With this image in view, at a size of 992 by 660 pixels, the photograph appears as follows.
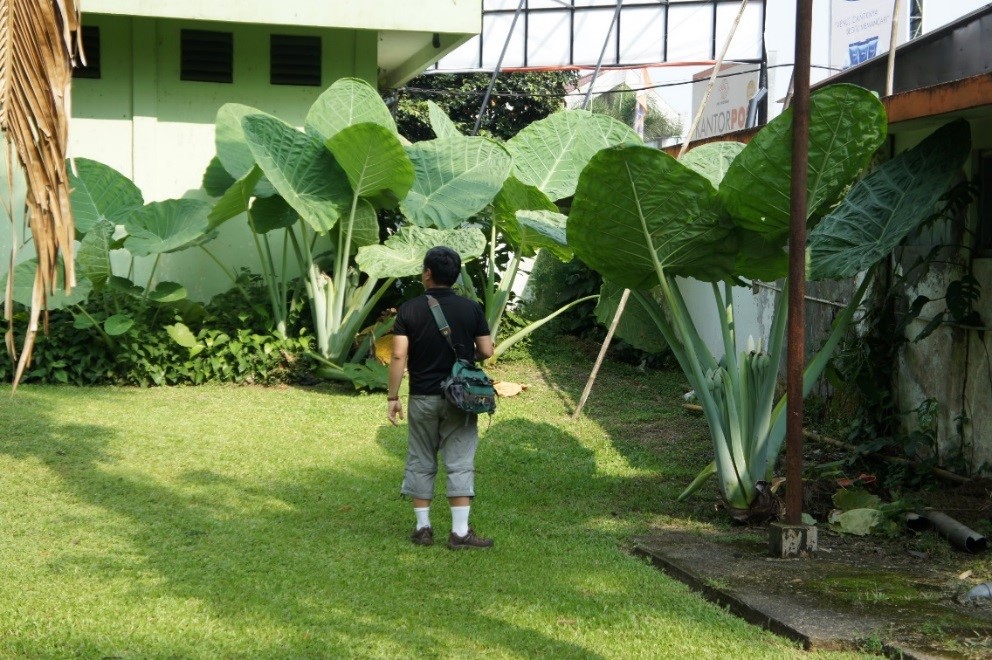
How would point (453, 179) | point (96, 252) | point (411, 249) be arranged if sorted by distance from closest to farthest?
1. point (96, 252)
2. point (411, 249)
3. point (453, 179)

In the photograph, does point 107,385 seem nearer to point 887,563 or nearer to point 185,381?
point 185,381

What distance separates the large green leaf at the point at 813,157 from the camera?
5973mm

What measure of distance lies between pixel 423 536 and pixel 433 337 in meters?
1.07

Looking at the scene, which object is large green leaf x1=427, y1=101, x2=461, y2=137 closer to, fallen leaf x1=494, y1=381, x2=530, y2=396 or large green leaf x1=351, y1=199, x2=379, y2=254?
large green leaf x1=351, y1=199, x2=379, y2=254

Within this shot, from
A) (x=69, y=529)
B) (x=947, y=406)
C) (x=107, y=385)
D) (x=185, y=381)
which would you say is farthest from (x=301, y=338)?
(x=947, y=406)

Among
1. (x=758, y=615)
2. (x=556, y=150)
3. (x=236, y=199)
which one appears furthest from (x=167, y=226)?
(x=758, y=615)

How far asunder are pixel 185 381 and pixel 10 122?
8.33 metres

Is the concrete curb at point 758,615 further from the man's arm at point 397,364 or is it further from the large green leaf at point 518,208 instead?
the large green leaf at point 518,208

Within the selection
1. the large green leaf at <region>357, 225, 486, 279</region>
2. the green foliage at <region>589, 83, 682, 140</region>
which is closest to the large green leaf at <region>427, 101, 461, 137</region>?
the large green leaf at <region>357, 225, 486, 279</region>

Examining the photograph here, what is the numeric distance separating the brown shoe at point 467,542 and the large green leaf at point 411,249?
441 centimetres

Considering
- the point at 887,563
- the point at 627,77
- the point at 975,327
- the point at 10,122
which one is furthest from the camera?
the point at 627,77

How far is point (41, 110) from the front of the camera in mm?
3457

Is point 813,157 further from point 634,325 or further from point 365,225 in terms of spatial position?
point 365,225

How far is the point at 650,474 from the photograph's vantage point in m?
8.22
